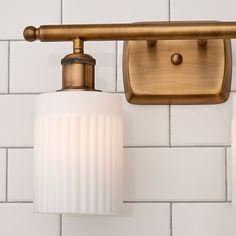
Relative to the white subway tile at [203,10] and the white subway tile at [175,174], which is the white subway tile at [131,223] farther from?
the white subway tile at [203,10]

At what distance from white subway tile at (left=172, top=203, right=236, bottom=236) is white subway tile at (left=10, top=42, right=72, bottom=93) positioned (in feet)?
0.78

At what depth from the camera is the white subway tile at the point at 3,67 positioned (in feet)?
2.43

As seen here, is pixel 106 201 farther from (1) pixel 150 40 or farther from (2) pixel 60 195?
(1) pixel 150 40

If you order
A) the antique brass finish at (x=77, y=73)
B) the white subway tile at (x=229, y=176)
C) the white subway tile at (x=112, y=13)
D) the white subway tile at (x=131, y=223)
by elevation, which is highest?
the white subway tile at (x=112, y=13)

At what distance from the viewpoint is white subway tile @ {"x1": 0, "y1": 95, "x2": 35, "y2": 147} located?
2.40 ft

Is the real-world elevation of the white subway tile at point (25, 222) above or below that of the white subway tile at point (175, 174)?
below

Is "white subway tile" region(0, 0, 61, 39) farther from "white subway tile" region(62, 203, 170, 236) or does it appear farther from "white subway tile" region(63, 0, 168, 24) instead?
"white subway tile" region(62, 203, 170, 236)

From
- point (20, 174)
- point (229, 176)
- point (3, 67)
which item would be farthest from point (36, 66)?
point (229, 176)

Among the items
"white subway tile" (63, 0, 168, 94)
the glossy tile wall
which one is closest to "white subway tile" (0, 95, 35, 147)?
the glossy tile wall

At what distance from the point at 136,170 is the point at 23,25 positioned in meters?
0.25

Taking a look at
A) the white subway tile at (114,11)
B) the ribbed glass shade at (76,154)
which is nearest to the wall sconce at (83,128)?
the ribbed glass shade at (76,154)

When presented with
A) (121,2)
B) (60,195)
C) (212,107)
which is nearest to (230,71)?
(212,107)

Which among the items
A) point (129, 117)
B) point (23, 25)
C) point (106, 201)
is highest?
point (23, 25)

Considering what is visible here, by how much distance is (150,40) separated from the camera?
671 mm
